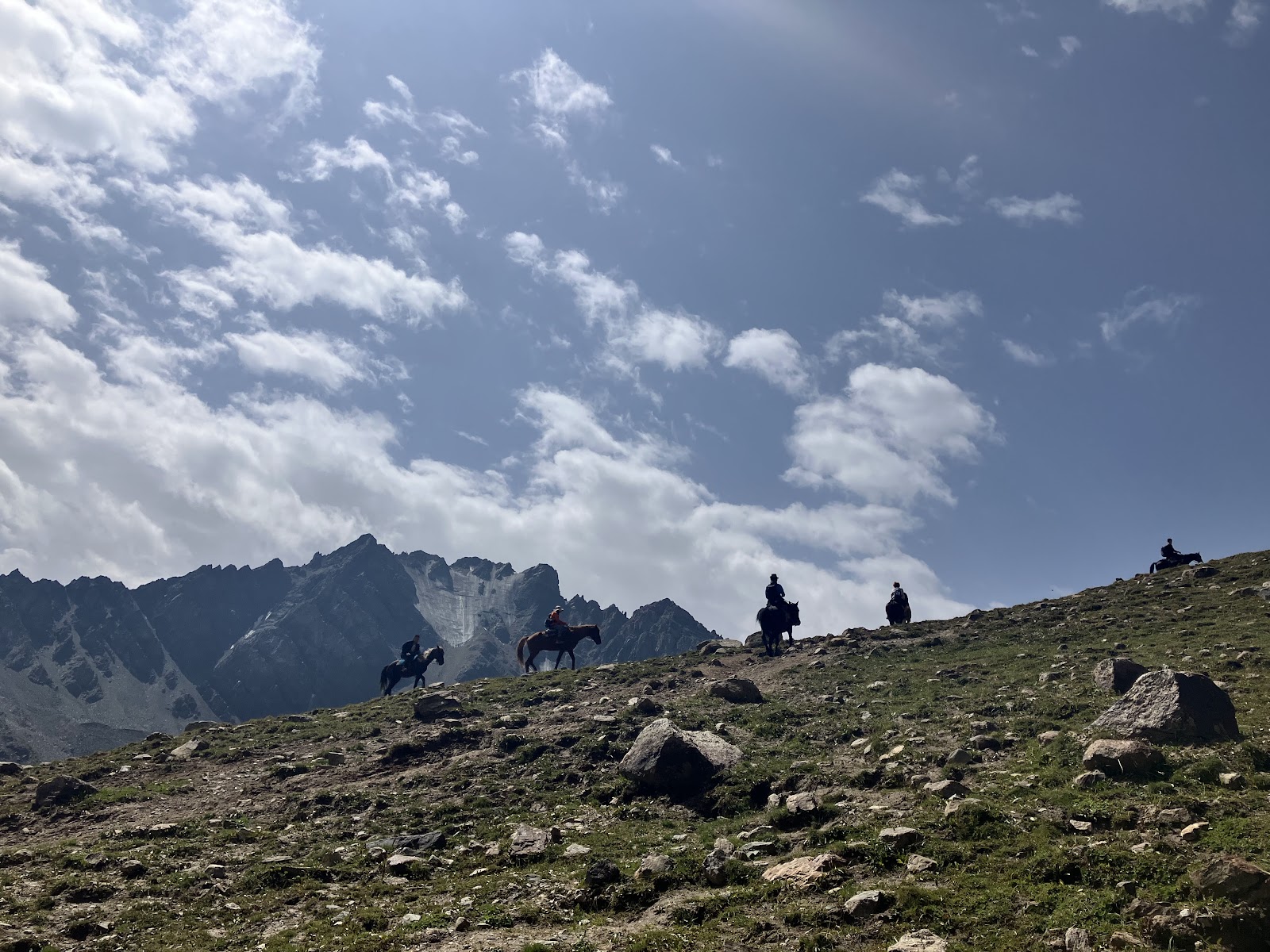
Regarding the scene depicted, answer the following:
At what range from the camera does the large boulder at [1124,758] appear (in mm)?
18000

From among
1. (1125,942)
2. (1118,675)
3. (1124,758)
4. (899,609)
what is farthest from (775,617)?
(1125,942)

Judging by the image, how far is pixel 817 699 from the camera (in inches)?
1316

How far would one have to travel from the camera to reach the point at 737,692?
3472 centimetres

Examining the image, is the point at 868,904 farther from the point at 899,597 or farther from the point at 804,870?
the point at 899,597

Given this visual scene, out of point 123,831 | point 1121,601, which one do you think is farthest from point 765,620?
point 123,831

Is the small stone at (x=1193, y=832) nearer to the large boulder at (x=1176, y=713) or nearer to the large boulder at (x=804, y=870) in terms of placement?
the large boulder at (x=1176, y=713)

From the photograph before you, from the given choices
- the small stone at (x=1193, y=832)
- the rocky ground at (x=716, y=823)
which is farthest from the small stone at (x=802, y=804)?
the small stone at (x=1193, y=832)

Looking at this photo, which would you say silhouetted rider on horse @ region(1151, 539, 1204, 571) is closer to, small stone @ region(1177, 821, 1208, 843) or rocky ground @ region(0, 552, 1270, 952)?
rocky ground @ region(0, 552, 1270, 952)

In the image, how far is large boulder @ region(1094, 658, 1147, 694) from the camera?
1014 inches

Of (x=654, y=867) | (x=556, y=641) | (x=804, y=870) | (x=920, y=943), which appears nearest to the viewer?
(x=920, y=943)

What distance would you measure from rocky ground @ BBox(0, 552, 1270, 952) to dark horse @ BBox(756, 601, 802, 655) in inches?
482

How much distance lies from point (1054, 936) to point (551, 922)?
866cm

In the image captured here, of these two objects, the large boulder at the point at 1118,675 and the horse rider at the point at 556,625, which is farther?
the horse rider at the point at 556,625

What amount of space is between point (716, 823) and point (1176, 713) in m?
11.9
